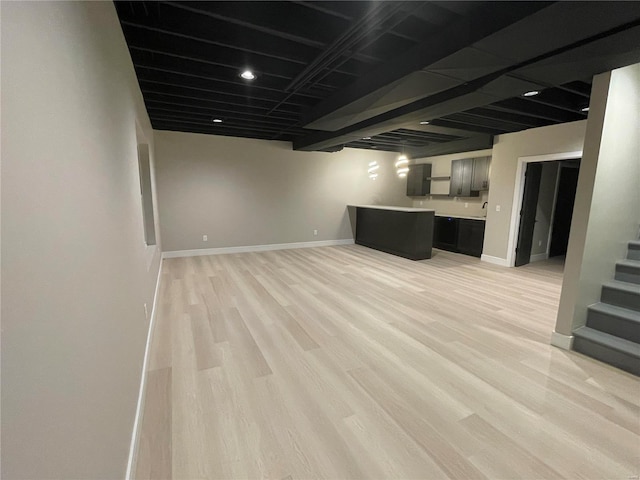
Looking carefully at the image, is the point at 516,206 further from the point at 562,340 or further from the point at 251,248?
the point at 251,248

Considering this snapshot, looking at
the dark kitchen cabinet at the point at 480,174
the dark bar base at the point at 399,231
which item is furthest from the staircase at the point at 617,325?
the dark kitchen cabinet at the point at 480,174

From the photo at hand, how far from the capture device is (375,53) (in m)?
2.68

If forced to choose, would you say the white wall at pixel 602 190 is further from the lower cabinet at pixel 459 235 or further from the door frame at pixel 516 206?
the lower cabinet at pixel 459 235

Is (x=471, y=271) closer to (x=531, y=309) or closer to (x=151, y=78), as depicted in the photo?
(x=531, y=309)

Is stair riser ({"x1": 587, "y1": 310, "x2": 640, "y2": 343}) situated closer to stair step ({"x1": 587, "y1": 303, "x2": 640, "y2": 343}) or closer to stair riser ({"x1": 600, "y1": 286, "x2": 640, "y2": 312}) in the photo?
stair step ({"x1": 587, "y1": 303, "x2": 640, "y2": 343})

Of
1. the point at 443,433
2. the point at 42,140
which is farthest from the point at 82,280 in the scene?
the point at 443,433

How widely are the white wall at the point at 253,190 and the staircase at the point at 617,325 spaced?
5.61 metres

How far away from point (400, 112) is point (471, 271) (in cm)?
321

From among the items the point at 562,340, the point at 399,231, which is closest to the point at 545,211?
the point at 399,231

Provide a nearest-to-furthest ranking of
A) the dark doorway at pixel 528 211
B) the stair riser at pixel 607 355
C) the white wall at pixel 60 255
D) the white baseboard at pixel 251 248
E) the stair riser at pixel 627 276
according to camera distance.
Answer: the white wall at pixel 60 255
the stair riser at pixel 607 355
the stair riser at pixel 627 276
the dark doorway at pixel 528 211
the white baseboard at pixel 251 248

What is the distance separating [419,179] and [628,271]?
5.59m

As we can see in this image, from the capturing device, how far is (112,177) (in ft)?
4.96

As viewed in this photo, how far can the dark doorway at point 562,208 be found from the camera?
6.36 metres

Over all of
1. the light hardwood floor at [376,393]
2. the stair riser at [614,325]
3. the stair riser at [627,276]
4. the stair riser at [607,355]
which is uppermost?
the stair riser at [627,276]
